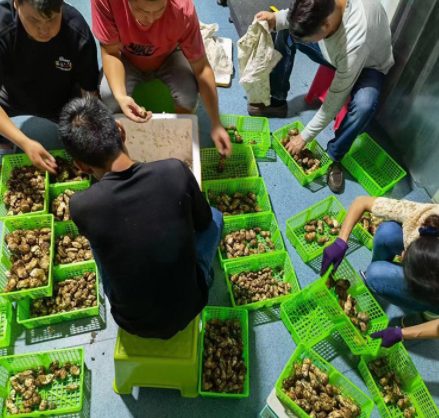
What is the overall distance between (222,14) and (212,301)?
7.58ft

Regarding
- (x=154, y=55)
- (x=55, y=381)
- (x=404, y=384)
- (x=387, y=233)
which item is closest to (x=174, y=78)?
(x=154, y=55)

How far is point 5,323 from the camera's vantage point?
162cm

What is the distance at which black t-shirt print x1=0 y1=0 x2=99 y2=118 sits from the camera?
5.48 ft

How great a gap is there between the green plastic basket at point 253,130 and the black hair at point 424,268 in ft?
3.60

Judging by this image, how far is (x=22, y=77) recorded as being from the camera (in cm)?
181

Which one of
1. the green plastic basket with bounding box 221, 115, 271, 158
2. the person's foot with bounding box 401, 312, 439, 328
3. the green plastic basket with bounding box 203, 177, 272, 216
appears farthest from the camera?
the green plastic basket with bounding box 221, 115, 271, 158

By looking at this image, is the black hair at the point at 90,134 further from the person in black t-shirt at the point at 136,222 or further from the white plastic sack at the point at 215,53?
the white plastic sack at the point at 215,53

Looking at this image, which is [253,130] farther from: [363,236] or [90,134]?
[90,134]

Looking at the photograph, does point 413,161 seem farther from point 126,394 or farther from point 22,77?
point 22,77

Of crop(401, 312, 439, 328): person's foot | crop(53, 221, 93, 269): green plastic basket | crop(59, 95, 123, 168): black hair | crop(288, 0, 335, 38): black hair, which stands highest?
crop(288, 0, 335, 38): black hair

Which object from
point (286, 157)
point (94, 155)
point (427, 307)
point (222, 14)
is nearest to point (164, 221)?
point (94, 155)

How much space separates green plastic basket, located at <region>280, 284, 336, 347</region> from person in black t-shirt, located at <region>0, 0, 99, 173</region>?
1.22 m

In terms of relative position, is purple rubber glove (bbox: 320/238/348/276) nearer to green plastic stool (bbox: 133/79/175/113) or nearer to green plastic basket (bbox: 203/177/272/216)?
green plastic basket (bbox: 203/177/272/216)

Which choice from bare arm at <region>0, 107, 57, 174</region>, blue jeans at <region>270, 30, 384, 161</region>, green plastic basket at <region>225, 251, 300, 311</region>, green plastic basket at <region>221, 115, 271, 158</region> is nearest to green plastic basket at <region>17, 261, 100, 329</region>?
bare arm at <region>0, 107, 57, 174</region>
